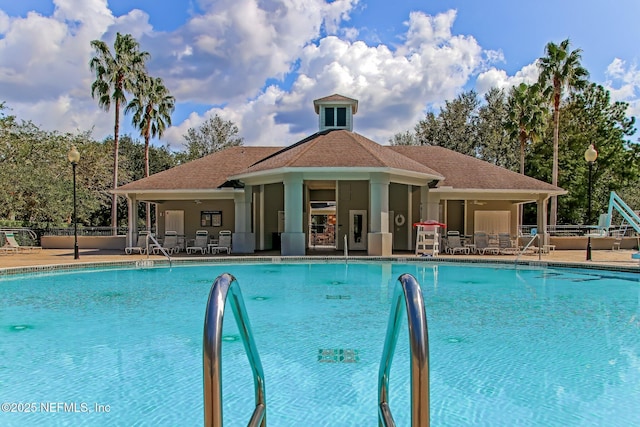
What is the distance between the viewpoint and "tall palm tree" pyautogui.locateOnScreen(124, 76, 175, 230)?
30.8 metres

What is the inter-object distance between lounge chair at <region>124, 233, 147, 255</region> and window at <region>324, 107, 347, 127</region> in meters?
10.8

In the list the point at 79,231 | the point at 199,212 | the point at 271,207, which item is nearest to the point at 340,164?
the point at 271,207

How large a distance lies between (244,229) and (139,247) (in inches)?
197

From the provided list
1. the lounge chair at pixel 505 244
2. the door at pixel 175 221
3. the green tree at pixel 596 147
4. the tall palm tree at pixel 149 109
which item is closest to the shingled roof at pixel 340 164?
the lounge chair at pixel 505 244

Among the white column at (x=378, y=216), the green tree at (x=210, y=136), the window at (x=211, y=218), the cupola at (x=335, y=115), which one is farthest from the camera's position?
the green tree at (x=210, y=136)

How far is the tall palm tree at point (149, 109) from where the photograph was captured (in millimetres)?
30750

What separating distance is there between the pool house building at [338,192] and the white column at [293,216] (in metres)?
0.04

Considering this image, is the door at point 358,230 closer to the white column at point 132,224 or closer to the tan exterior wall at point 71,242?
the white column at point 132,224

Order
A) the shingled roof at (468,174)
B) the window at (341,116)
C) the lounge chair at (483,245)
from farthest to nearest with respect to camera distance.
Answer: the window at (341,116)
the shingled roof at (468,174)
the lounge chair at (483,245)

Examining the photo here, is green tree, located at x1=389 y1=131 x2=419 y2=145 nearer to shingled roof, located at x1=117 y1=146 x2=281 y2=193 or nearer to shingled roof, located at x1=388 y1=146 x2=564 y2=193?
shingled roof, located at x1=388 y1=146 x2=564 y2=193

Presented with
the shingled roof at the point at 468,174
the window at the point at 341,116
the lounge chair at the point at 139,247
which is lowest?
the lounge chair at the point at 139,247

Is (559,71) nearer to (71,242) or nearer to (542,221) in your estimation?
(542,221)

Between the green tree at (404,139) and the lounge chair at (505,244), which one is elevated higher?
the green tree at (404,139)

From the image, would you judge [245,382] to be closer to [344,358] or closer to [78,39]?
[344,358]
